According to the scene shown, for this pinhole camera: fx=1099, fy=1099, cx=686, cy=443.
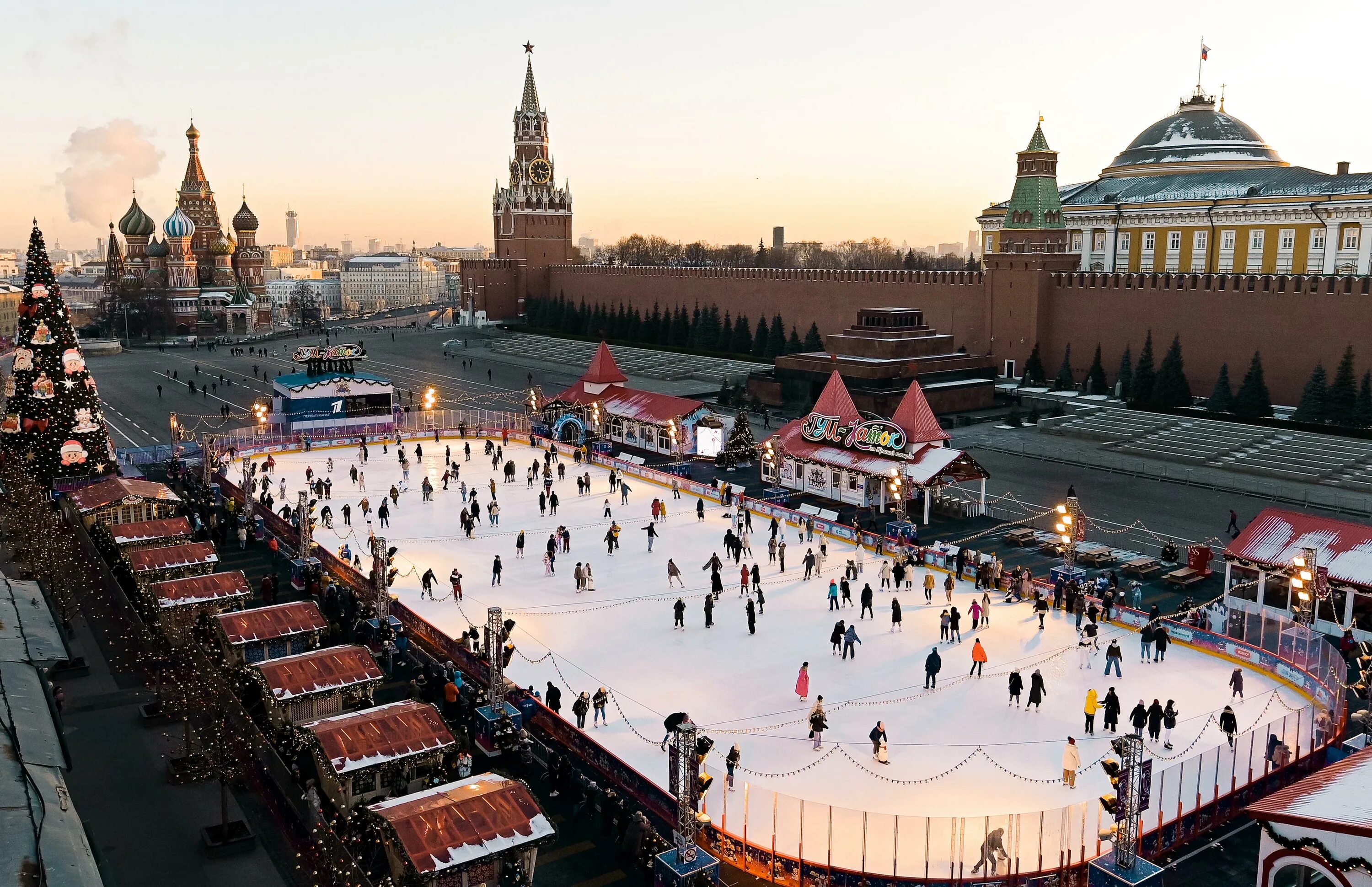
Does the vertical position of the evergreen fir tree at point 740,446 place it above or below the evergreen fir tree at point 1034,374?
below

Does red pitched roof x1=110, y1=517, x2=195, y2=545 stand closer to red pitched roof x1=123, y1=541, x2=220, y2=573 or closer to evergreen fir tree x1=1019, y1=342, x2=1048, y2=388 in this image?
red pitched roof x1=123, y1=541, x2=220, y2=573

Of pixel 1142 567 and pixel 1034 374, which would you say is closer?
pixel 1142 567

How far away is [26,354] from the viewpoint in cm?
2320

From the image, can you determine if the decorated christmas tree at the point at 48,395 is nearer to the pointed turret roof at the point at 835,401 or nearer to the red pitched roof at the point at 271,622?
the red pitched roof at the point at 271,622

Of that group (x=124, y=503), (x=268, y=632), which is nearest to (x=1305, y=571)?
(x=268, y=632)

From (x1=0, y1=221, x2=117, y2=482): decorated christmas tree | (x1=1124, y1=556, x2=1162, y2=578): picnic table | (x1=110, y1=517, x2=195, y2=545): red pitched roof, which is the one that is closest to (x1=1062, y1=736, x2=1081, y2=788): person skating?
(x1=1124, y1=556, x2=1162, y2=578): picnic table

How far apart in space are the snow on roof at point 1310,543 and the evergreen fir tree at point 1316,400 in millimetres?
16769

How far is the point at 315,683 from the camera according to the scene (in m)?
12.4

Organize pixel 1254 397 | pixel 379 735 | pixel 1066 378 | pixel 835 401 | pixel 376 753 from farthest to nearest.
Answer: pixel 1066 378
pixel 1254 397
pixel 835 401
pixel 379 735
pixel 376 753

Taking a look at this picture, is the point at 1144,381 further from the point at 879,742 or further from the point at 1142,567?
the point at 879,742

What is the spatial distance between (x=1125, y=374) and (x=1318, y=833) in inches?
1329

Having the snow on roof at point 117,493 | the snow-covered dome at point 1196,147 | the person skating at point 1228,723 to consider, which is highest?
the snow-covered dome at point 1196,147

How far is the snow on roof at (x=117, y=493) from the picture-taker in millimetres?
20359

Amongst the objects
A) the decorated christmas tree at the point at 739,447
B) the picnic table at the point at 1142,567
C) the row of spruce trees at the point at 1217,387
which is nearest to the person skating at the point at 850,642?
the picnic table at the point at 1142,567
